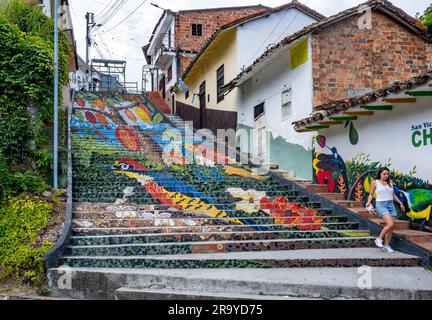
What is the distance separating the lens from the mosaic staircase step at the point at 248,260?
659 centimetres

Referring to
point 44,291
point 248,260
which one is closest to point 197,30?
point 248,260

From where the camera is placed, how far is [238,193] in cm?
1018

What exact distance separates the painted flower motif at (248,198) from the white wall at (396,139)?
2.09 metres

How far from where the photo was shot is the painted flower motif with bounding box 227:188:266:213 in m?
9.32

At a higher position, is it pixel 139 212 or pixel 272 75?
pixel 272 75

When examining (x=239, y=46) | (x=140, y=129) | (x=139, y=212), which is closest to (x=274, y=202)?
(x=139, y=212)

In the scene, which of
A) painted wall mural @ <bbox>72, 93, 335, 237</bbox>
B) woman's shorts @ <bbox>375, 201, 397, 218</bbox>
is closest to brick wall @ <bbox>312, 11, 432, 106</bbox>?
painted wall mural @ <bbox>72, 93, 335, 237</bbox>

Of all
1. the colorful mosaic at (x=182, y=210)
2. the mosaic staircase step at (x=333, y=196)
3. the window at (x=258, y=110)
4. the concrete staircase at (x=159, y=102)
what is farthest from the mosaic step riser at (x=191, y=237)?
the concrete staircase at (x=159, y=102)

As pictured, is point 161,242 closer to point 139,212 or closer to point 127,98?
point 139,212

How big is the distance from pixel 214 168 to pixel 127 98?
45.4 feet

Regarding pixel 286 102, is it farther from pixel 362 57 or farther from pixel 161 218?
pixel 161 218

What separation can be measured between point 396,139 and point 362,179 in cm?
122

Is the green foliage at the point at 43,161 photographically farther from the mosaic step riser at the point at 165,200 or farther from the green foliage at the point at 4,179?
the mosaic step riser at the point at 165,200
